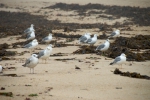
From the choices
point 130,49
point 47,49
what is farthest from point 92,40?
point 47,49

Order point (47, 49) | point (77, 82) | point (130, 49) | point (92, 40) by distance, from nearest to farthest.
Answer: point (77, 82) → point (47, 49) → point (130, 49) → point (92, 40)

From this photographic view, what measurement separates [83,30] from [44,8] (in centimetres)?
1716

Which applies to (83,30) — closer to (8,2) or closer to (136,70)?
(136,70)

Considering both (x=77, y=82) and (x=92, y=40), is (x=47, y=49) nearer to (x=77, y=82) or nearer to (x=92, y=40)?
(x=77, y=82)

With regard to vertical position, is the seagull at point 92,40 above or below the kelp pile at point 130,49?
above

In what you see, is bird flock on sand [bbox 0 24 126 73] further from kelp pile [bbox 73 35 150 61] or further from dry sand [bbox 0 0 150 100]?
kelp pile [bbox 73 35 150 61]

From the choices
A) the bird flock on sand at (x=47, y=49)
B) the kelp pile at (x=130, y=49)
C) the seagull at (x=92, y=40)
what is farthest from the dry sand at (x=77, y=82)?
the seagull at (x=92, y=40)

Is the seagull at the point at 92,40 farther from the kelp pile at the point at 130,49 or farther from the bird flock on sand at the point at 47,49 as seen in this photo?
the kelp pile at the point at 130,49

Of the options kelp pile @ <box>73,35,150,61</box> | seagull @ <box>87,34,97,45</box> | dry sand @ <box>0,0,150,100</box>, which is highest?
seagull @ <box>87,34,97,45</box>

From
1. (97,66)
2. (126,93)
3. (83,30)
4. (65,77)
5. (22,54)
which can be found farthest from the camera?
(83,30)

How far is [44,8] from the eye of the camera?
45.1 meters

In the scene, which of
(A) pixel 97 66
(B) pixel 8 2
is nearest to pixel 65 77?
(A) pixel 97 66

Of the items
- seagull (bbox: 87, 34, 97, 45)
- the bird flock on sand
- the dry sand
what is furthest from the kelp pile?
the dry sand

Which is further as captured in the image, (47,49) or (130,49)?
(130,49)
